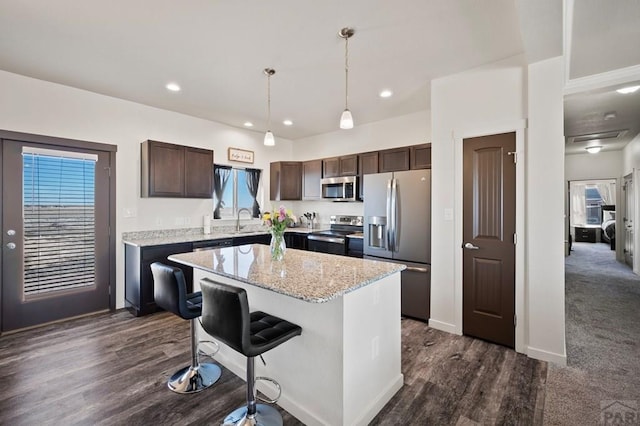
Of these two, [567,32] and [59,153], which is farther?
[59,153]

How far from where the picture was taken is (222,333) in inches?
63.3

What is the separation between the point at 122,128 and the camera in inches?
155

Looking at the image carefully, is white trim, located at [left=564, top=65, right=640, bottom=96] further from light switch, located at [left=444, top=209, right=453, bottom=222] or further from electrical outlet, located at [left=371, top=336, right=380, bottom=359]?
electrical outlet, located at [left=371, top=336, right=380, bottom=359]

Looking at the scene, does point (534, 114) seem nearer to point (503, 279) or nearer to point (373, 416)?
point (503, 279)

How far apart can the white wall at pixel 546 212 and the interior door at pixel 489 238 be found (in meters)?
0.16

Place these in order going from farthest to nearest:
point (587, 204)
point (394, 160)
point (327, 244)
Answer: point (587, 204)
point (327, 244)
point (394, 160)

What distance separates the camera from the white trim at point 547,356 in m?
2.51

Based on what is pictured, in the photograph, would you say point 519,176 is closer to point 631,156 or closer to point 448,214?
point 448,214

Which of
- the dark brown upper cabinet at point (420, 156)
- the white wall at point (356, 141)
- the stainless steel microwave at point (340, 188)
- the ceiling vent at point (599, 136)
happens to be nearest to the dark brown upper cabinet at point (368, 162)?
the stainless steel microwave at point (340, 188)

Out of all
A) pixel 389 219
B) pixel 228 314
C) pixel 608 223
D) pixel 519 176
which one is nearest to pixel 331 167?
pixel 389 219

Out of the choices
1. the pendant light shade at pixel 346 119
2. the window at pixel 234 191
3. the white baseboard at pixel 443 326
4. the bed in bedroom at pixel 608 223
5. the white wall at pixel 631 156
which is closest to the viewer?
the pendant light shade at pixel 346 119

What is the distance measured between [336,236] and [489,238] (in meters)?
2.21

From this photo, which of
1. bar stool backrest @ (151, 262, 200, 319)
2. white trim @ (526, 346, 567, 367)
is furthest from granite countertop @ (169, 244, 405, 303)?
white trim @ (526, 346, 567, 367)

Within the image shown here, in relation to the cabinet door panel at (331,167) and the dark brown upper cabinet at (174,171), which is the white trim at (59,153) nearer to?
the dark brown upper cabinet at (174,171)
